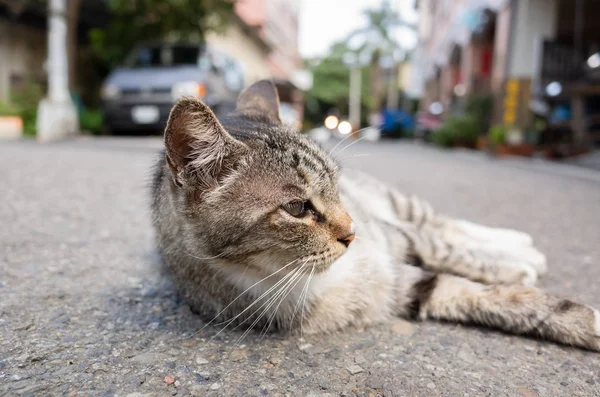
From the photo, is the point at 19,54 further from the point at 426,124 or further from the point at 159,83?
the point at 426,124

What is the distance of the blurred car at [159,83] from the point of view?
9.83 metres

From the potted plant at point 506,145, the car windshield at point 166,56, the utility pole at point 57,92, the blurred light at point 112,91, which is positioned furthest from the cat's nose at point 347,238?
the utility pole at point 57,92

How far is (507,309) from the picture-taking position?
1963 millimetres

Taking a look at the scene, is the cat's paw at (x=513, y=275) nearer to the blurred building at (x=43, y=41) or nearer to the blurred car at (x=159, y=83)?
the blurred building at (x=43, y=41)

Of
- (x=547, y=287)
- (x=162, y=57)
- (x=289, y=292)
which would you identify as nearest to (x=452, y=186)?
(x=547, y=287)

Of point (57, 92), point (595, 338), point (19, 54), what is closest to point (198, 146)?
point (595, 338)

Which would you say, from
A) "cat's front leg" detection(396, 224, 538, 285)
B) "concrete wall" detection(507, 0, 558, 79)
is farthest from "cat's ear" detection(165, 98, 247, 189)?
"concrete wall" detection(507, 0, 558, 79)

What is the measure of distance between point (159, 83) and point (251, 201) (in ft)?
29.4

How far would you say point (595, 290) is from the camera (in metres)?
2.43

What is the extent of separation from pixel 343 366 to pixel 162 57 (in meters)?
10.5

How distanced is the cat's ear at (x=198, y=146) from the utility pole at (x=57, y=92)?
9.63 metres

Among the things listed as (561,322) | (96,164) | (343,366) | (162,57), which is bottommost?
(343,366)

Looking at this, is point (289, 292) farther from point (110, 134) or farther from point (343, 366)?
point (110, 134)

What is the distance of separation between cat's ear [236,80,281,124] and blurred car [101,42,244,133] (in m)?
7.08
